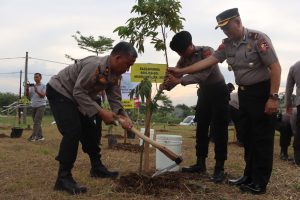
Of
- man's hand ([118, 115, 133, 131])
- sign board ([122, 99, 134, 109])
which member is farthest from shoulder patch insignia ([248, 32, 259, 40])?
sign board ([122, 99, 134, 109])

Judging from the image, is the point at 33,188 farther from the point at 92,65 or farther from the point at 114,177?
the point at 92,65

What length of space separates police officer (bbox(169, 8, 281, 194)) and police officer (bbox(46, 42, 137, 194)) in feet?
3.76

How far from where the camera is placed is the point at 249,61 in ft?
16.1

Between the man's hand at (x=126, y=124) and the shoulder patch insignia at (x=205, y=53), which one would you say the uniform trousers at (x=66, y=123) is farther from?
the shoulder patch insignia at (x=205, y=53)

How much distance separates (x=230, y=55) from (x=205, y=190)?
59.7 inches

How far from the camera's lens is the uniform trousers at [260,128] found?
16.3 ft

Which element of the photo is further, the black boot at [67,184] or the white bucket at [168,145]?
the white bucket at [168,145]

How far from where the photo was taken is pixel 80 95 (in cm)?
470

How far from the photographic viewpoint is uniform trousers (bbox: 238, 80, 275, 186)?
16.3ft

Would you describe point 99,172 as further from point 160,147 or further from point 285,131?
point 285,131

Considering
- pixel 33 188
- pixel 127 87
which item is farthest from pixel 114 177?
pixel 127 87

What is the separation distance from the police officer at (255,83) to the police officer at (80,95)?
1.15m

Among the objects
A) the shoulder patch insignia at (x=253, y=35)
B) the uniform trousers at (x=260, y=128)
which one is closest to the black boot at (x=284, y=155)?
the uniform trousers at (x=260, y=128)

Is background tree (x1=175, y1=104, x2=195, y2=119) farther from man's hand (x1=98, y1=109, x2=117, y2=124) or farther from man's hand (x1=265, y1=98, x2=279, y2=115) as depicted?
man's hand (x1=98, y1=109, x2=117, y2=124)
